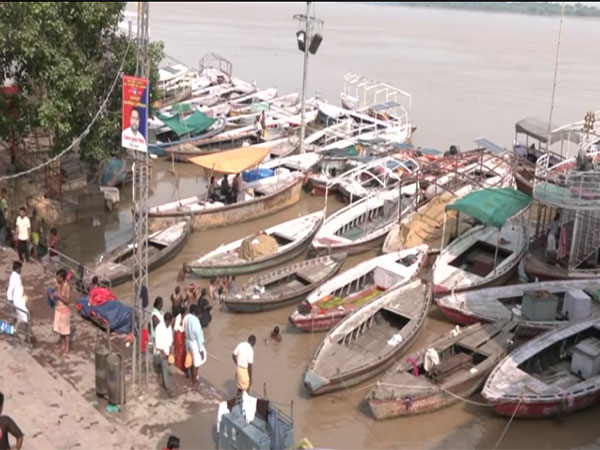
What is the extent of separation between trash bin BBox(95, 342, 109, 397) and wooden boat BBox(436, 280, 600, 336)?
6.70 m

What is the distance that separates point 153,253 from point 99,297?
4104 millimetres

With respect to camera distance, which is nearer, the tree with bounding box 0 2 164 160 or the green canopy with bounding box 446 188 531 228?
the tree with bounding box 0 2 164 160

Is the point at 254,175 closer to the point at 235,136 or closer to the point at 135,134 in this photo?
the point at 235,136

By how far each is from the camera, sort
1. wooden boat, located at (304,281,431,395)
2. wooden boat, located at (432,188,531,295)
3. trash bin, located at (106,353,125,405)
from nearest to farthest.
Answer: trash bin, located at (106,353,125,405) → wooden boat, located at (304,281,431,395) → wooden boat, located at (432,188,531,295)

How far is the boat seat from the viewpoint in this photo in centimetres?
1151

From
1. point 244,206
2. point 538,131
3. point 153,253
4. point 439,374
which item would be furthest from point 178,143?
point 439,374

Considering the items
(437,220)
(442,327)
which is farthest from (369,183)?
(442,327)

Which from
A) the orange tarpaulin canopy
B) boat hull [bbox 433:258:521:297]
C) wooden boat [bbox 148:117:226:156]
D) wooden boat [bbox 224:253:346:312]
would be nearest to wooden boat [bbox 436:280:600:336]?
boat hull [bbox 433:258:521:297]

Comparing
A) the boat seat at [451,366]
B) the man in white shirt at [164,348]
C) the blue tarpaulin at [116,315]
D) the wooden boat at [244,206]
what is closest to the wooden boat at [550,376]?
the boat seat at [451,366]

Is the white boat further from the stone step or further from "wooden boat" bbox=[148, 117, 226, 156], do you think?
the stone step

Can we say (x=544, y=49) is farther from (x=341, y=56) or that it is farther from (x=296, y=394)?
(x=296, y=394)

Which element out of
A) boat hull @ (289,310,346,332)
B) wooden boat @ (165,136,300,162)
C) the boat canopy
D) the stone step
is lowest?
boat hull @ (289,310,346,332)

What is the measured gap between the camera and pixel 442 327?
14289 millimetres

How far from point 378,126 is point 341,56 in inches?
1103
